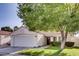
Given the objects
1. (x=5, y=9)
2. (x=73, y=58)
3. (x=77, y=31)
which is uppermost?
(x=5, y=9)

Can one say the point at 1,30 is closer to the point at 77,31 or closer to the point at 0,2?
the point at 0,2

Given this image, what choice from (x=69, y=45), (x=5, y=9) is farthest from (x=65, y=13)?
(x=5, y=9)

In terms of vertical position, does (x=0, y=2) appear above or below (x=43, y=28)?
above

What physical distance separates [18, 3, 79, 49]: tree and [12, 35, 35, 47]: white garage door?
14 centimetres

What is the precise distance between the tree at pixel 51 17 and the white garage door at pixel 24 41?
136 millimetres

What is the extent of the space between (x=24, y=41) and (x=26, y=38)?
2.1 inches

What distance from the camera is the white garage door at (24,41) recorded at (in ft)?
16.9

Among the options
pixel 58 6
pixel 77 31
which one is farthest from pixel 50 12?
pixel 77 31

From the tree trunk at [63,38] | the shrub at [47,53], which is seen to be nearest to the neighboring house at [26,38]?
the shrub at [47,53]

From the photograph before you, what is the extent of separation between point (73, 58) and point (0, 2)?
1.30 metres

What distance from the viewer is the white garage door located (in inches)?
203

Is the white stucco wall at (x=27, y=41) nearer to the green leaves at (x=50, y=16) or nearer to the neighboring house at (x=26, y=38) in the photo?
the neighboring house at (x=26, y=38)

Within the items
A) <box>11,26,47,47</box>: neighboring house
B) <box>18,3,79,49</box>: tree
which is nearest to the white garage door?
<box>11,26,47,47</box>: neighboring house

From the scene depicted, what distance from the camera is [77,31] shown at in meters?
5.12
